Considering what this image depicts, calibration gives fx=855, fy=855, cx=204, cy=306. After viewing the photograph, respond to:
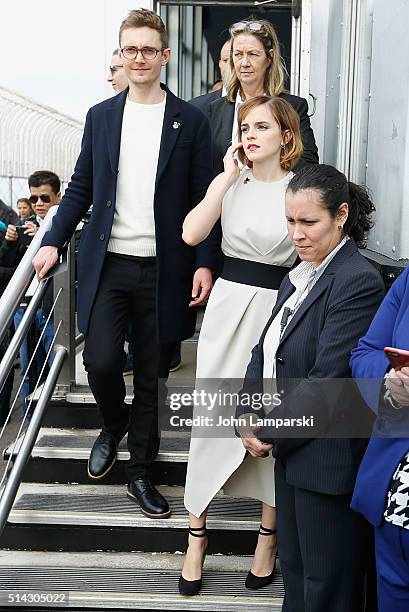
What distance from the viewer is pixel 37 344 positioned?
3711 millimetres

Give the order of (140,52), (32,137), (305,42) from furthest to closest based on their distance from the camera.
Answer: (32,137) → (305,42) → (140,52)

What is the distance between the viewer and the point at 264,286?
3.06m

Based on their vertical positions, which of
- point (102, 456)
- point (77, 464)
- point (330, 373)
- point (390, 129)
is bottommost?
point (77, 464)

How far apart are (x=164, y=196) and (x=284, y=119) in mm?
648

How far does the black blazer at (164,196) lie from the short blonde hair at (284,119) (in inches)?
17.6

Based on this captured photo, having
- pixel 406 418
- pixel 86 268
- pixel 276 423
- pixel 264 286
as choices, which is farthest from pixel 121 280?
pixel 406 418

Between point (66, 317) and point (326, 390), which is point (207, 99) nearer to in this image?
point (66, 317)

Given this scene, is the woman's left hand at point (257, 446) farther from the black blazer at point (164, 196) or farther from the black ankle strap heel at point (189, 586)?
the black blazer at point (164, 196)

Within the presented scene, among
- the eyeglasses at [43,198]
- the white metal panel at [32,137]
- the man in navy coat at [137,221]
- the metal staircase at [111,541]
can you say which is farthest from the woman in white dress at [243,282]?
the white metal panel at [32,137]

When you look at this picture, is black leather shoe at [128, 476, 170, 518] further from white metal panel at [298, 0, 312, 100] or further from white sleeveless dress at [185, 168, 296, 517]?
white metal panel at [298, 0, 312, 100]

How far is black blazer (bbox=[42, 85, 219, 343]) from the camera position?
332 cm

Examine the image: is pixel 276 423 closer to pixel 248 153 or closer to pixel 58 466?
pixel 248 153

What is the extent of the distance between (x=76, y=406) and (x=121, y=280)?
107 centimetres

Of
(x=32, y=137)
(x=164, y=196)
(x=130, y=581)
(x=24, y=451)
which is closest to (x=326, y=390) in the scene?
(x=164, y=196)
